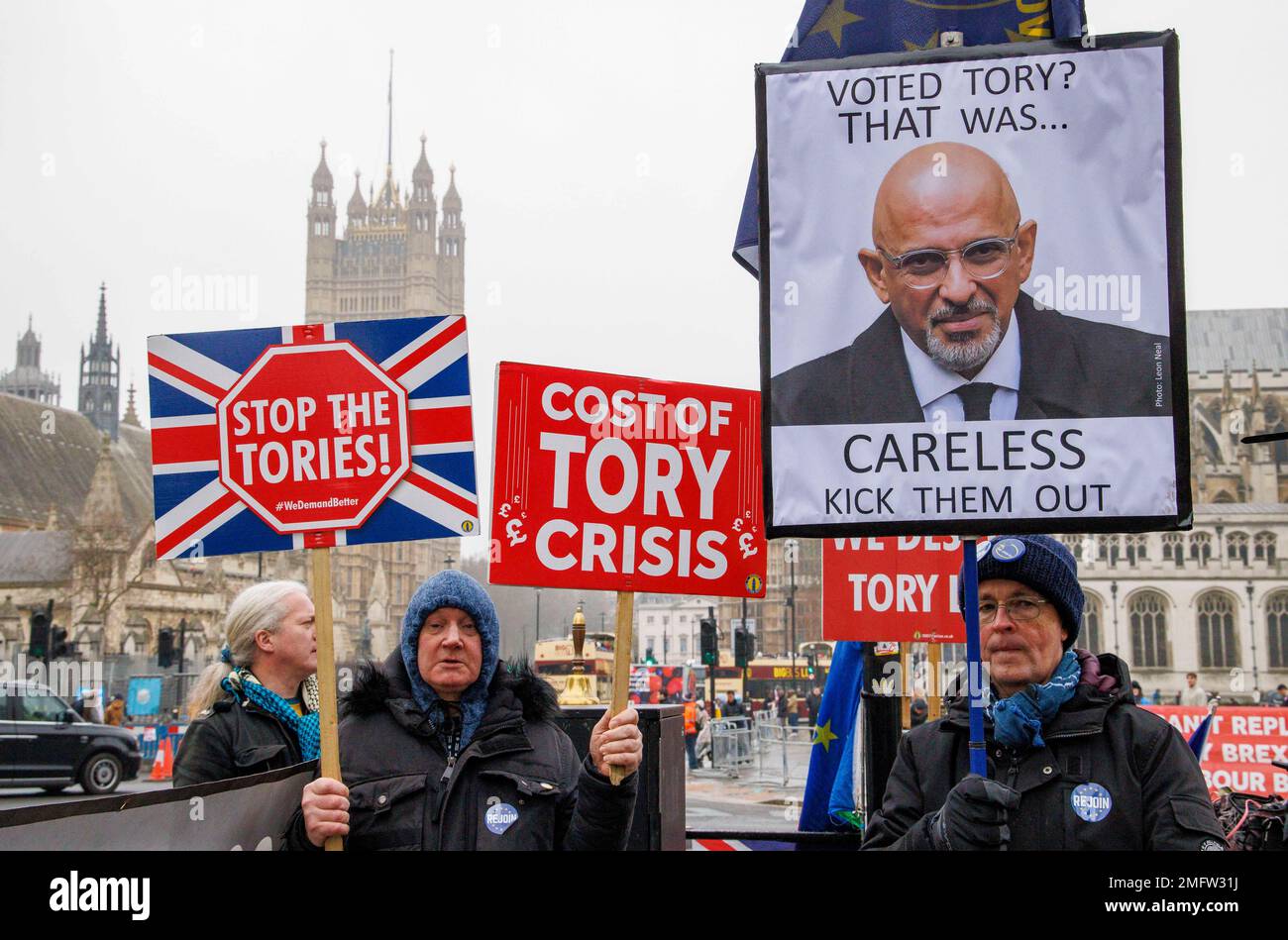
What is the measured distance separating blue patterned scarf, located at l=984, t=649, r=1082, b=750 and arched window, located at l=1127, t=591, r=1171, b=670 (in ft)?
242

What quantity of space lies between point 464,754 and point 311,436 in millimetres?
880

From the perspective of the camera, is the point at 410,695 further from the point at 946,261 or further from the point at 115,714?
the point at 115,714

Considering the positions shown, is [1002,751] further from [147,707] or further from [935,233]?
[147,707]

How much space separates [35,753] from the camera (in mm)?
19172

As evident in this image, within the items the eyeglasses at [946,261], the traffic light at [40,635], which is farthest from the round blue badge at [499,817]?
the traffic light at [40,635]

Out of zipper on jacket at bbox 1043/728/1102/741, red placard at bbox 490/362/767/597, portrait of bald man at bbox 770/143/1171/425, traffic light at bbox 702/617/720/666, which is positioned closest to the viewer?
zipper on jacket at bbox 1043/728/1102/741

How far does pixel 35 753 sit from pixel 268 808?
1850 centimetres

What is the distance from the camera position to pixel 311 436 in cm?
318

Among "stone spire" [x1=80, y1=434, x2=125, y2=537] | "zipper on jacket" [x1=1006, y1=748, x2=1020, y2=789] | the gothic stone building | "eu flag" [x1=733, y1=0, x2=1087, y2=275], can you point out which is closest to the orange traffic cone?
"eu flag" [x1=733, y1=0, x2=1087, y2=275]

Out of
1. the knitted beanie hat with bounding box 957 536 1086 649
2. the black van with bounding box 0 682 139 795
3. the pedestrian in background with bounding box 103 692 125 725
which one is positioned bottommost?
the pedestrian in background with bounding box 103 692 125 725

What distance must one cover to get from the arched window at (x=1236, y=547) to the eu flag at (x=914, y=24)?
74.0 metres

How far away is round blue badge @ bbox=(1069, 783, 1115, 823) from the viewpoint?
258 centimetres

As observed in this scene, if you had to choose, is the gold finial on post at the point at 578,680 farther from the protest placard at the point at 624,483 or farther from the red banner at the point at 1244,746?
the red banner at the point at 1244,746

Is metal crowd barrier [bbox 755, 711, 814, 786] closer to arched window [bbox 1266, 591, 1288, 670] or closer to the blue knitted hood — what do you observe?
the blue knitted hood
